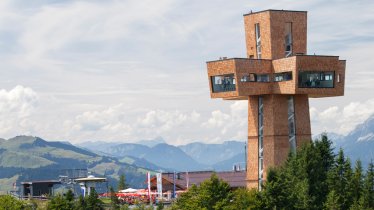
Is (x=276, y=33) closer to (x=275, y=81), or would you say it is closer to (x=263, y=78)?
(x=263, y=78)

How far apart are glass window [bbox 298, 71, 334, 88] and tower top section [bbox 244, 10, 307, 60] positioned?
4.60 meters

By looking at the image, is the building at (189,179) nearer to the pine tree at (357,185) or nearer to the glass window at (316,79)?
the glass window at (316,79)

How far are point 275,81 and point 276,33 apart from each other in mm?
6674

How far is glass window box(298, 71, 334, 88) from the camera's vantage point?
104000 millimetres

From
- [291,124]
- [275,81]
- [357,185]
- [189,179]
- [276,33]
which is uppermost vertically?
[276,33]

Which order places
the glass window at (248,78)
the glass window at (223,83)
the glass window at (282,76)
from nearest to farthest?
1. the glass window at (282,76)
2. the glass window at (248,78)
3. the glass window at (223,83)

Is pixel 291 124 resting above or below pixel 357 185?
above

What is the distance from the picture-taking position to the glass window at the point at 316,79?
104000mm

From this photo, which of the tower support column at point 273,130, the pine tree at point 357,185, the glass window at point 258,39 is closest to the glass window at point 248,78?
the tower support column at point 273,130

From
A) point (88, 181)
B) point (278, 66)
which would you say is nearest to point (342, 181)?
point (278, 66)

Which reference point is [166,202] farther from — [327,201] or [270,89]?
[327,201]

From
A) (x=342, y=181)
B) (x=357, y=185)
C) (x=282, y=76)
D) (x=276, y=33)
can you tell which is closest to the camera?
(x=357, y=185)

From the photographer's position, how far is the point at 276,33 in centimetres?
10588

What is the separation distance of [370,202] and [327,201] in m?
5.37
